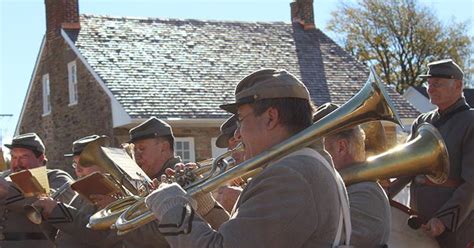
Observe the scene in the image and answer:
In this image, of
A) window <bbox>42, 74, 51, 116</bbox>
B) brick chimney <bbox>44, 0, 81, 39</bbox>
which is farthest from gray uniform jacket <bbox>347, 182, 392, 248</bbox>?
window <bbox>42, 74, 51, 116</bbox>

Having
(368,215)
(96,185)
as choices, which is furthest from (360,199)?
(96,185)

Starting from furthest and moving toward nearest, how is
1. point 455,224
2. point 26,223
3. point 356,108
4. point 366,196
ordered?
point 26,223
point 455,224
point 366,196
point 356,108

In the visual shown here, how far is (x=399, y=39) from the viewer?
141ft

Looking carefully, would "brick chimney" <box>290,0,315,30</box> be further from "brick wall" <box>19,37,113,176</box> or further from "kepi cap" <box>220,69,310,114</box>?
"kepi cap" <box>220,69,310,114</box>

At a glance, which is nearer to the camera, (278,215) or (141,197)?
(278,215)

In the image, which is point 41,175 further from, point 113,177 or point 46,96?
point 46,96

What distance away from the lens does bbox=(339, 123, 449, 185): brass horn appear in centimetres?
479

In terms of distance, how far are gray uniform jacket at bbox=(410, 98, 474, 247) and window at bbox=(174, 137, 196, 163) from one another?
15466mm

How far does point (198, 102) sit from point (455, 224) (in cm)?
1629

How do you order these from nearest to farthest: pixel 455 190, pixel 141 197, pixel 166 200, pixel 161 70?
pixel 166 200 < pixel 141 197 < pixel 455 190 < pixel 161 70

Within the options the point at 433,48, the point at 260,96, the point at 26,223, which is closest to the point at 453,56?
the point at 433,48

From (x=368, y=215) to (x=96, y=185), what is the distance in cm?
194

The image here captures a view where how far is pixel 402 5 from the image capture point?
43.4 m

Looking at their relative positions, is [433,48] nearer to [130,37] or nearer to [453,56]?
[453,56]
